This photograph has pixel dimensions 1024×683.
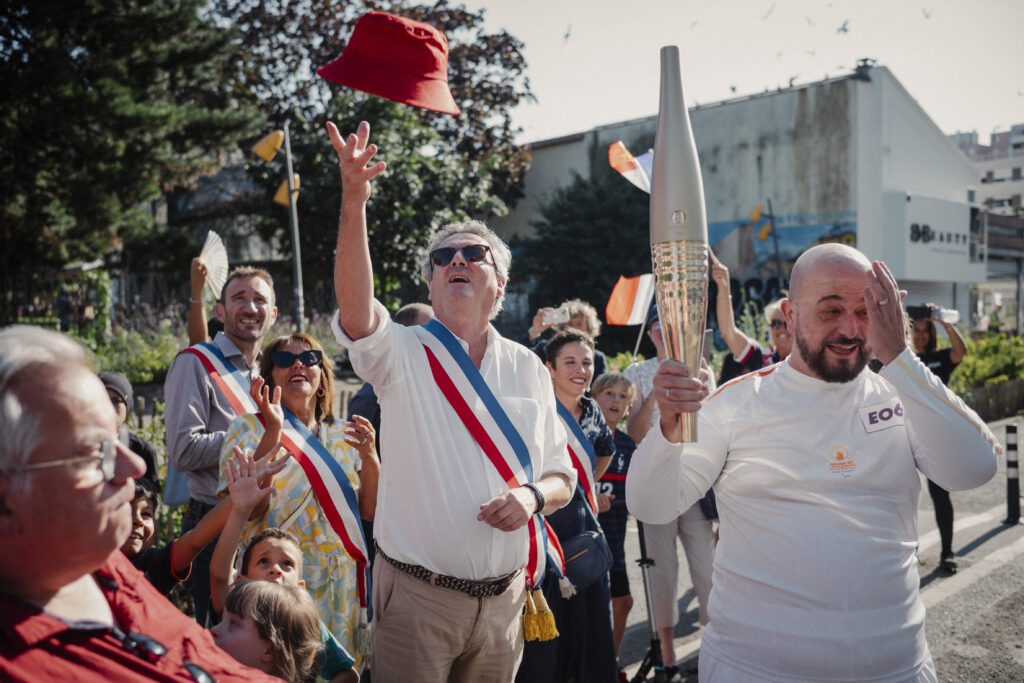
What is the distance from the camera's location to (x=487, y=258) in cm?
294

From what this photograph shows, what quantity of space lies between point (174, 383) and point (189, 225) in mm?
22955

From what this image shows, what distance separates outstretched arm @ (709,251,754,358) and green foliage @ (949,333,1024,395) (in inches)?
430

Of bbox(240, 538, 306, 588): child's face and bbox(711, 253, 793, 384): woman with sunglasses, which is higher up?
bbox(711, 253, 793, 384): woman with sunglasses

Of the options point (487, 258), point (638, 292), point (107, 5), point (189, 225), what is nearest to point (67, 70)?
point (107, 5)

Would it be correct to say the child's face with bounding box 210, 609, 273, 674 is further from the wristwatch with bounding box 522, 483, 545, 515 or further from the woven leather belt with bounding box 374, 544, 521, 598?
the wristwatch with bounding box 522, 483, 545, 515

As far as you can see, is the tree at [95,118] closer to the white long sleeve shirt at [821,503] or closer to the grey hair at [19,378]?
the white long sleeve shirt at [821,503]

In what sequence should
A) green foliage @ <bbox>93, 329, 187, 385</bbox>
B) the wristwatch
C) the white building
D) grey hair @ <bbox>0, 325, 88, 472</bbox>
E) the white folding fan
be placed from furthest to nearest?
the white building < green foliage @ <bbox>93, 329, 187, 385</bbox> < the white folding fan < the wristwatch < grey hair @ <bbox>0, 325, 88, 472</bbox>

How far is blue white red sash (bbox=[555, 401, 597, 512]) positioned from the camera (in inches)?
161

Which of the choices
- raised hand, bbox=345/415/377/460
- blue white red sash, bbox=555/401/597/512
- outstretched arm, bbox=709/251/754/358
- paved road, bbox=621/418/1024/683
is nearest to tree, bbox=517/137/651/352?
paved road, bbox=621/418/1024/683

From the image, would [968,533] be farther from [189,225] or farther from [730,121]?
[189,225]

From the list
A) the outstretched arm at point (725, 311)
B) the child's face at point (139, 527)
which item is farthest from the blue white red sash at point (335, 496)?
the outstretched arm at point (725, 311)

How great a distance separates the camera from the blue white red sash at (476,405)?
2.71 m

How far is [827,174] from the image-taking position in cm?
2467

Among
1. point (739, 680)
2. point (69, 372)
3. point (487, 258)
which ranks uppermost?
point (487, 258)
